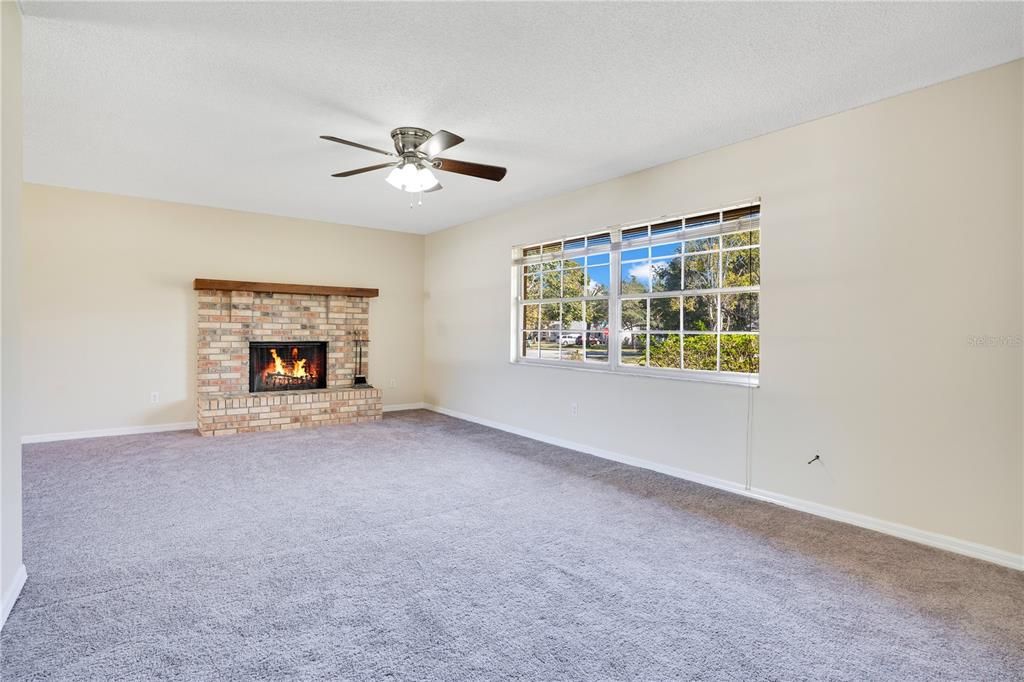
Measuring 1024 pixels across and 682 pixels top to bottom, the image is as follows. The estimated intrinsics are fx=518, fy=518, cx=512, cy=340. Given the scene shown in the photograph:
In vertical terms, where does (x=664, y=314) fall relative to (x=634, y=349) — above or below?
above

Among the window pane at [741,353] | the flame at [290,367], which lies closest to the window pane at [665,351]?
the window pane at [741,353]

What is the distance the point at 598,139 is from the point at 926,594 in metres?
3.26

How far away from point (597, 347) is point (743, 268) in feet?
5.35

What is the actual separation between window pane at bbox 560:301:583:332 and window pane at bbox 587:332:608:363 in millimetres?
193

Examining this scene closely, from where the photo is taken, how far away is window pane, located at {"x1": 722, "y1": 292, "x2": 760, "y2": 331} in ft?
12.8

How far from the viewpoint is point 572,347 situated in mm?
5438

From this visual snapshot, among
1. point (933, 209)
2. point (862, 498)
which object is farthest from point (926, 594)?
point (933, 209)

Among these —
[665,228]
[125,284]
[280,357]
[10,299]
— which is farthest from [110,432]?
[665,228]

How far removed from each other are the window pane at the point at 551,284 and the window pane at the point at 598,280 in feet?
1.44

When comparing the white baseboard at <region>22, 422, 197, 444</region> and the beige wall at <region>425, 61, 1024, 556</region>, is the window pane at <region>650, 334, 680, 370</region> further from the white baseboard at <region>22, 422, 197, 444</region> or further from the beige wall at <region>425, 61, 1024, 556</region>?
the white baseboard at <region>22, 422, 197, 444</region>

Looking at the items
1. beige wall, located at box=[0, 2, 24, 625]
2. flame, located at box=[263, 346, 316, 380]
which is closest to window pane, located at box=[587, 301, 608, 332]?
flame, located at box=[263, 346, 316, 380]

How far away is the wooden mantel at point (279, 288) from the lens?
5.88m

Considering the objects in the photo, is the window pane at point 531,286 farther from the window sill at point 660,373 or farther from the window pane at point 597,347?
the window pane at point 597,347

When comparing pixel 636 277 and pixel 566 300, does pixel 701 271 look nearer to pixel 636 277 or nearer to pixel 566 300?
pixel 636 277
